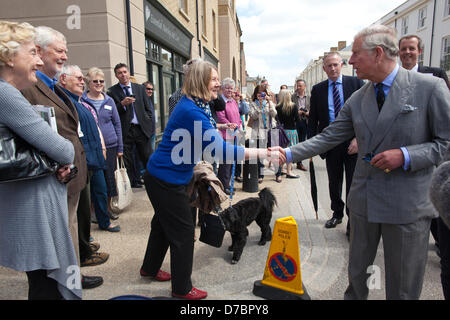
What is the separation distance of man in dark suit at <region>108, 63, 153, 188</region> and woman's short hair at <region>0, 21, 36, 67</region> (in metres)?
3.72

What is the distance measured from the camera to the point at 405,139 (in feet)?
6.50

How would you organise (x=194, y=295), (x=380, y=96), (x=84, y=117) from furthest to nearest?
(x=84, y=117)
(x=194, y=295)
(x=380, y=96)

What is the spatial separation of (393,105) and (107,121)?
3.88 metres

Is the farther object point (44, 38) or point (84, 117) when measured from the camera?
point (84, 117)

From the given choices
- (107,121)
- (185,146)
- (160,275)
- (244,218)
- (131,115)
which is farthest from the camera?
(131,115)

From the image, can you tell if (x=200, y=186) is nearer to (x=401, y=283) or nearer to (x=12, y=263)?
(x=12, y=263)

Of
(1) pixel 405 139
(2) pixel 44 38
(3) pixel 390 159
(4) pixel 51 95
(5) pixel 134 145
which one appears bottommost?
(5) pixel 134 145

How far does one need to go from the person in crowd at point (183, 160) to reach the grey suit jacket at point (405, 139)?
997 millimetres

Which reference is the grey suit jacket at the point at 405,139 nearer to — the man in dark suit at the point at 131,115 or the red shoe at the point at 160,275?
the red shoe at the point at 160,275

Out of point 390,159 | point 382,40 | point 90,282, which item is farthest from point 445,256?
point 90,282

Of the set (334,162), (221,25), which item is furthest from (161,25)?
(221,25)

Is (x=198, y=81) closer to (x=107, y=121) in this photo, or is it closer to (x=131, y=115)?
(x=107, y=121)

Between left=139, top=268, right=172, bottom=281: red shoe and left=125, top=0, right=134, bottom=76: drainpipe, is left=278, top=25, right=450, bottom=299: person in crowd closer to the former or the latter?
left=139, top=268, right=172, bottom=281: red shoe
